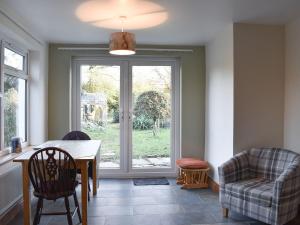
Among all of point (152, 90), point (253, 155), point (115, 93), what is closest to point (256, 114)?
point (253, 155)

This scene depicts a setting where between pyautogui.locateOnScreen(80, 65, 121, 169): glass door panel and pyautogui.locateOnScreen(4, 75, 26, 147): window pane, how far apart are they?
1.03 metres

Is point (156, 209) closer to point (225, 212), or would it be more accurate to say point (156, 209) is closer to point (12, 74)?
point (225, 212)

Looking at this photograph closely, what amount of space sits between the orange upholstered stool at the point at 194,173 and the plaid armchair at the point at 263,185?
3.18 feet

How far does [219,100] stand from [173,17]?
1.45m

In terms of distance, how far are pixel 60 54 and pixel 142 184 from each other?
2547 millimetres

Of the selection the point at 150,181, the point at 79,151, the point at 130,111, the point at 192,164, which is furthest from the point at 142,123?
the point at 79,151

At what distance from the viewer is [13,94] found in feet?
12.9

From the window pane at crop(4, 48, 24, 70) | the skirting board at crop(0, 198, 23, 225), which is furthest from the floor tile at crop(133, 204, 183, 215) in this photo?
the window pane at crop(4, 48, 24, 70)

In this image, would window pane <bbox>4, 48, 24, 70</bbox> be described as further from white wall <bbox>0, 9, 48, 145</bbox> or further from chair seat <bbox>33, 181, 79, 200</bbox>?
chair seat <bbox>33, 181, 79, 200</bbox>

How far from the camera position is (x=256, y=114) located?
12.4 feet

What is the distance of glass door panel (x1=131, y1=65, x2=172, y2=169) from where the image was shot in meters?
5.11

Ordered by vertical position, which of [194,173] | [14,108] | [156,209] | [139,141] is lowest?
[156,209]

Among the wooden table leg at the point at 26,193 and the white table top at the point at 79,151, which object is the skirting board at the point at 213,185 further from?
the wooden table leg at the point at 26,193

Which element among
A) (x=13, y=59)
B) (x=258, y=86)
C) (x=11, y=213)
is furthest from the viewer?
(x=13, y=59)
